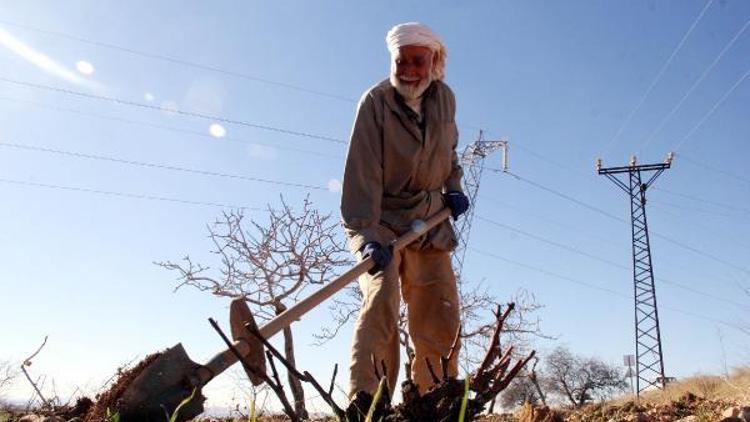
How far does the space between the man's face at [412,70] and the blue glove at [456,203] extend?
60 centimetres

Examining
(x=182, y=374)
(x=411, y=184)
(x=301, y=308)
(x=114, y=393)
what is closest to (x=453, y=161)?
(x=411, y=184)

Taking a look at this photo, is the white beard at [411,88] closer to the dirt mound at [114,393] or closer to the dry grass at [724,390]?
the dirt mound at [114,393]

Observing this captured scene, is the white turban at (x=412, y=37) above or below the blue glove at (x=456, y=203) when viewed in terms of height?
above

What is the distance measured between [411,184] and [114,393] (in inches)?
70.6

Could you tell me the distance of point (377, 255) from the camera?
3074mm

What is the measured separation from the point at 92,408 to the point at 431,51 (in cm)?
241

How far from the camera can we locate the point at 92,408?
2893 millimetres

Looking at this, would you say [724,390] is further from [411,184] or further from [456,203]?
[411,184]

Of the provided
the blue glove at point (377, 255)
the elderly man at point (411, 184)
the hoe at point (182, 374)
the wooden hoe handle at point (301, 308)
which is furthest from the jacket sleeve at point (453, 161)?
the hoe at point (182, 374)

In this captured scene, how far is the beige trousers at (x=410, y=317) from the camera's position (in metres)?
2.94

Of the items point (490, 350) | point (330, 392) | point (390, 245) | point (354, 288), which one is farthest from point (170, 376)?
point (354, 288)

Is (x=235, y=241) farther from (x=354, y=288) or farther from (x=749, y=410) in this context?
(x=749, y=410)

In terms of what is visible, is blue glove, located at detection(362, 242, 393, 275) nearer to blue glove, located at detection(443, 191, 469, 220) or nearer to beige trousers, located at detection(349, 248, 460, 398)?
beige trousers, located at detection(349, 248, 460, 398)

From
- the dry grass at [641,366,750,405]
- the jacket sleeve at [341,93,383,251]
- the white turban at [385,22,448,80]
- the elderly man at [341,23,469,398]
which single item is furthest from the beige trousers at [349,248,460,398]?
the dry grass at [641,366,750,405]
